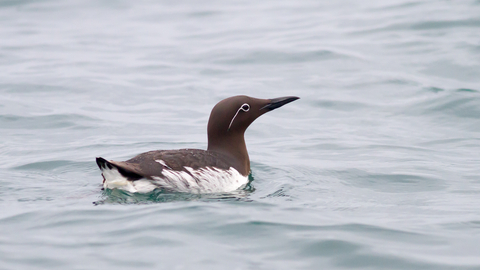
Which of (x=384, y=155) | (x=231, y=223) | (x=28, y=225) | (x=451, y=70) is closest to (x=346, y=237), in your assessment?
(x=231, y=223)

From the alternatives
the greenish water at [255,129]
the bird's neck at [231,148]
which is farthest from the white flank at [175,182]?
the bird's neck at [231,148]

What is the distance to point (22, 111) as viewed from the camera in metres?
11.7

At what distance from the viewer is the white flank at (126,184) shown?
7.01 meters

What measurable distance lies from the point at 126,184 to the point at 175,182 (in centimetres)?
51

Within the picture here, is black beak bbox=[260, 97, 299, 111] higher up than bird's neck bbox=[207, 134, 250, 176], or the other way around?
black beak bbox=[260, 97, 299, 111]

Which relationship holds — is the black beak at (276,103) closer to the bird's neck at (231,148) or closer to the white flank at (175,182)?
the bird's neck at (231,148)

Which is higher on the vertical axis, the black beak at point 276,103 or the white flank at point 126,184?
the black beak at point 276,103

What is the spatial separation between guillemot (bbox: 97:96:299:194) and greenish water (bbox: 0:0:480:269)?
17cm

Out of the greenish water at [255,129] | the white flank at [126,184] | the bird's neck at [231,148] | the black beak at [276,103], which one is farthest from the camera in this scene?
the black beak at [276,103]

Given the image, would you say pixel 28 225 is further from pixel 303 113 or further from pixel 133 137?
pixel 303 113

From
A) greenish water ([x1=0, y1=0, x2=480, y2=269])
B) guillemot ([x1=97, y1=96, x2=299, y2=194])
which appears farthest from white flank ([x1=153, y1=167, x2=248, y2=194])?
greenish water ([x1=0, y1=0, x2=480, y2=269])

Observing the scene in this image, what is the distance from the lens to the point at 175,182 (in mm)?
7086

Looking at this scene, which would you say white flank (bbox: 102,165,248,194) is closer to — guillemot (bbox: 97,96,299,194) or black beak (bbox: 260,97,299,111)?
guillemot (bbox: 97,96,299,194)

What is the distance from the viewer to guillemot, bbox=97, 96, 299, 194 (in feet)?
23.0
